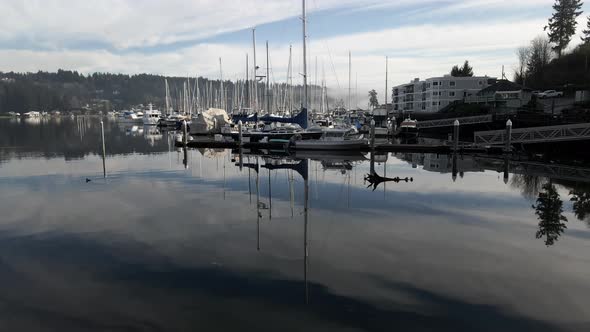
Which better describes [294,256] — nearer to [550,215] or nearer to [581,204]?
[550,215]

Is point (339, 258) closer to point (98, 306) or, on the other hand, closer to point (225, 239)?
point (225, 239)

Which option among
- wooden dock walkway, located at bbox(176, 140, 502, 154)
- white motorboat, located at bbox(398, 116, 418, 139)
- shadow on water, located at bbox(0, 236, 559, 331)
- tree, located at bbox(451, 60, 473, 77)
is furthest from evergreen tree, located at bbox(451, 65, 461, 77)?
shadow on water, located at bbox(0, 236, 559, 331)

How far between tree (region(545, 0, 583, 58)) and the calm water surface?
8104 centimetres

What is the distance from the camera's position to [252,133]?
50906 millimetres

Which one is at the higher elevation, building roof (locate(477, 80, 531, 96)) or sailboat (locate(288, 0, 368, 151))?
building roof (locate(477, 80, 531, 96))

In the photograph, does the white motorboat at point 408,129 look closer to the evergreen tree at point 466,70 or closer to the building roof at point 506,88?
the building roof at point 506,88

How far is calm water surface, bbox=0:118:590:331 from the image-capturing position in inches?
351

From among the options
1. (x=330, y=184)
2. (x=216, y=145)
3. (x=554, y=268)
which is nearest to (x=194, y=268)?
(x=554, y=268)

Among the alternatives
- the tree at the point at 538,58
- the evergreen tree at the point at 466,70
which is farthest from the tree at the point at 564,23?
the evergreen tree at the point at 466,70

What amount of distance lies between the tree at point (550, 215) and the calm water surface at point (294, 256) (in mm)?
97

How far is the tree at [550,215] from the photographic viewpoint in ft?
49.1

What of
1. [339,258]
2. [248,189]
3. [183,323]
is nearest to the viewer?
[183,323]

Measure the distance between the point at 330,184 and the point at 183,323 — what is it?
1757 centimetres

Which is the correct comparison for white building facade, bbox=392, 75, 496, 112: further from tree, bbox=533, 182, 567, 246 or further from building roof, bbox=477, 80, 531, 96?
tree, bbox=533, 182, 567, 246
